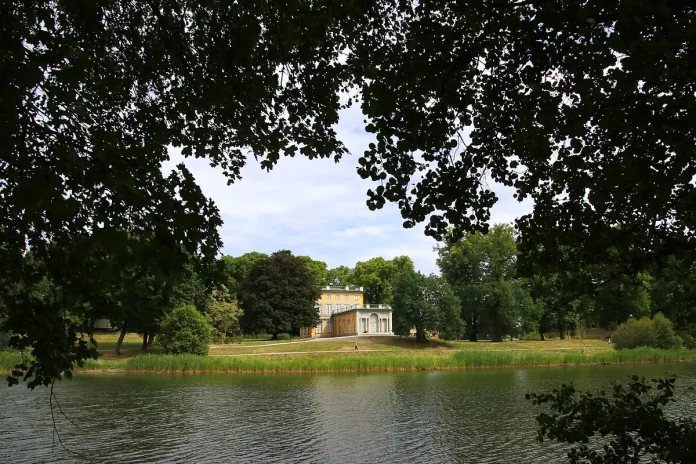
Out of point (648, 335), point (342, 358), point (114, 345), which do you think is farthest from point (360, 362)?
point (648, 335)

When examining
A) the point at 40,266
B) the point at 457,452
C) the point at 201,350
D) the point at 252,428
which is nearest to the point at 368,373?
the point at 201,350

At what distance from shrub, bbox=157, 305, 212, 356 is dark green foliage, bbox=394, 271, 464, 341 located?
57.2ft

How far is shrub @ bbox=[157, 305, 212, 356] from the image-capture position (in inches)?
1261

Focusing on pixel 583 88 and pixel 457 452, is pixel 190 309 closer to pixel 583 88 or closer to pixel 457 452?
pixel 457 452

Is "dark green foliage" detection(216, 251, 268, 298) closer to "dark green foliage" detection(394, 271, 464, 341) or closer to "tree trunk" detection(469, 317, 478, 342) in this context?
"dark green foliage" detection(394, 271, 464, 341)

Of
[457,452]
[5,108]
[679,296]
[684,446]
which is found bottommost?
[457,452]

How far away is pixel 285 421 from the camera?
15086 millimetres

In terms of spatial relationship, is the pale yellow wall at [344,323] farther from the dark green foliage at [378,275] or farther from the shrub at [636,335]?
the shrub at [636,335]

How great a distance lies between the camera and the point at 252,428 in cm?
1419

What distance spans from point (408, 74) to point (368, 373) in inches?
1065

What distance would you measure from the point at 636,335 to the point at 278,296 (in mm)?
28914

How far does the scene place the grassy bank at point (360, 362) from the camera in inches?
1141

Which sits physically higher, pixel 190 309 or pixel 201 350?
pixel 190 309

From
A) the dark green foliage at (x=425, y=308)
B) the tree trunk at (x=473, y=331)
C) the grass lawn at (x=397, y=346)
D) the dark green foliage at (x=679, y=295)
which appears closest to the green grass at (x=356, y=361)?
the grass lawn at (x=397, y=346)
